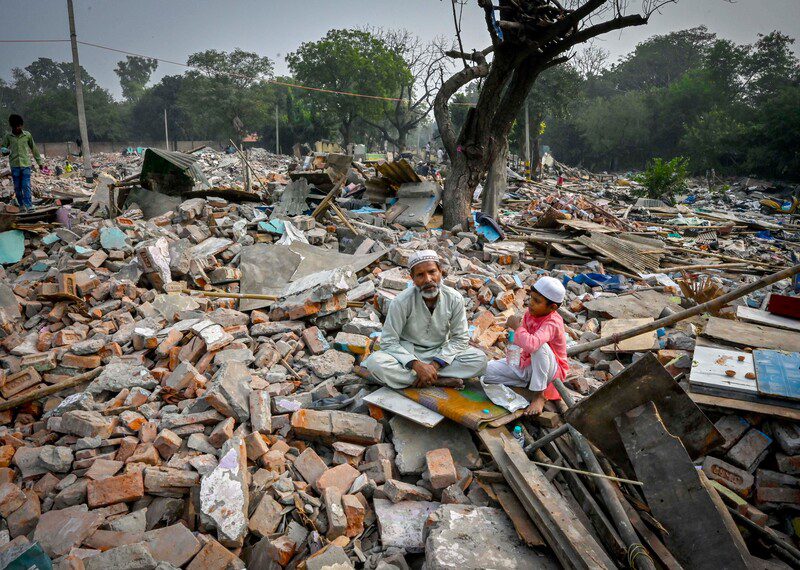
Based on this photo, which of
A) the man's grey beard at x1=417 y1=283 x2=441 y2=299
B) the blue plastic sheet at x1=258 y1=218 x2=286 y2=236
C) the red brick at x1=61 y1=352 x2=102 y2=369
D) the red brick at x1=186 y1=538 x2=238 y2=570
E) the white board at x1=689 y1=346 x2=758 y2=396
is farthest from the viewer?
the blue plastic sheet at x1=258 y1=218 x2=286 y2=236

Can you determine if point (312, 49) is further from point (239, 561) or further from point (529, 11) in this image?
point (239, 561)

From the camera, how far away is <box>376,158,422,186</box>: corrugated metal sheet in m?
9.88

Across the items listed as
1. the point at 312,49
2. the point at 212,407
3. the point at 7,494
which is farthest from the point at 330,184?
the point at 312,49

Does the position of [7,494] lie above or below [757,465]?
above

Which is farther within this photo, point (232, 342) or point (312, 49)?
point (312, 49)

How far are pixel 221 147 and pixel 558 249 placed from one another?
42.9 meters

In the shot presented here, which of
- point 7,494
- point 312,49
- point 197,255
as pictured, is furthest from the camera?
point 312,49

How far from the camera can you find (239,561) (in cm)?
229

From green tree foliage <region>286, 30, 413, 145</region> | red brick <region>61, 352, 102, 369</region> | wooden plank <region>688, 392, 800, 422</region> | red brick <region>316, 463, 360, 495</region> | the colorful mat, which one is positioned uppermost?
green tree foliage <region>286, 30, 413, 145</region>

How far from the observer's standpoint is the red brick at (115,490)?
2.59 meters

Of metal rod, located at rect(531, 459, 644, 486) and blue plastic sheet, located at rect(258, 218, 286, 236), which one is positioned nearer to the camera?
metal rod, located at rect(531, 459, 644, 486)

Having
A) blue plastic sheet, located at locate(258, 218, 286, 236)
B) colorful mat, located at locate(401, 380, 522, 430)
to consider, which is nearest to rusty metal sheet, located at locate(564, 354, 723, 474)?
colorful mat, located at locate(401, 380, 522, 430)

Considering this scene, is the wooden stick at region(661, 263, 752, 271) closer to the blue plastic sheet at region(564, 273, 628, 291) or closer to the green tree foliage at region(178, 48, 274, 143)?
the blue plastic sheet at region(564, 273, 628, 291)

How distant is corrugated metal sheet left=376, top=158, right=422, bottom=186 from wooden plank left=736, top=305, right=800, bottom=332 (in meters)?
6.75
